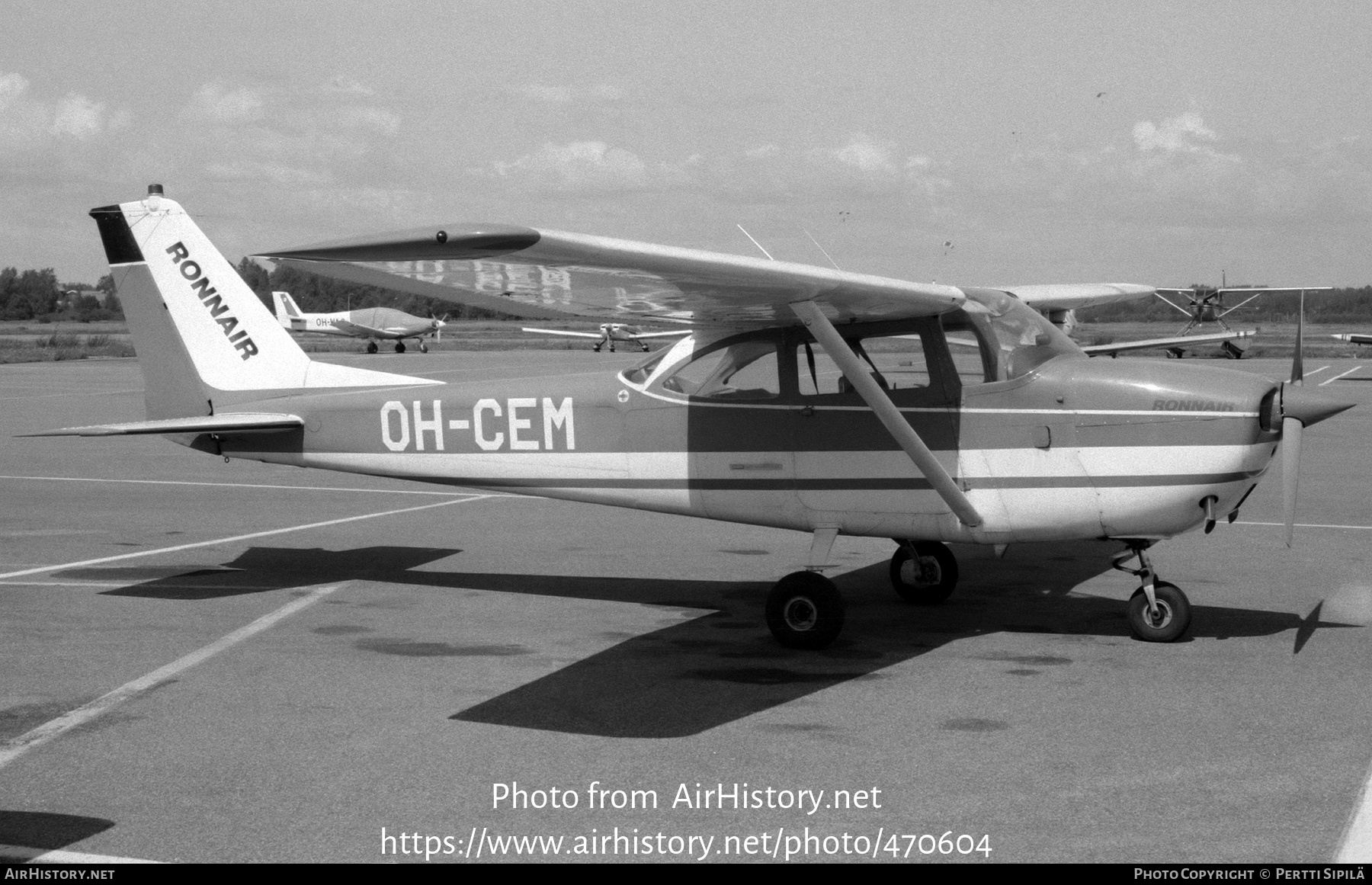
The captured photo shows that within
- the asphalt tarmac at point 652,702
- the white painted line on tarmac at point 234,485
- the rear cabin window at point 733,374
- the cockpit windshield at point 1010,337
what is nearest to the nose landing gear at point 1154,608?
the asphalt tarmac at point 652,702

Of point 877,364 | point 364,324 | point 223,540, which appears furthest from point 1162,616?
point 364,324

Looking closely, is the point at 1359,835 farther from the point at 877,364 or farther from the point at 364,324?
the point at 364,324

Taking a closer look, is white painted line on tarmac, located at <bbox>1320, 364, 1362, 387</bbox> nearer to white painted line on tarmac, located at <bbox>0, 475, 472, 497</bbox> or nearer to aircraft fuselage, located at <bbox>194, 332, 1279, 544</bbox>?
white painted line on tarmac, located at <bbox>0, 475, 472, 497</bbox>

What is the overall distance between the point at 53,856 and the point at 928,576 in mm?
5922

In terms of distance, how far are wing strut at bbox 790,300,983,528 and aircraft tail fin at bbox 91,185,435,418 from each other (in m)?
4.00

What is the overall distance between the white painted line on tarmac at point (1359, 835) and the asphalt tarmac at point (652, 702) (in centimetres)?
8

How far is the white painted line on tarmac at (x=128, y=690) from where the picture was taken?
5809 millimetres

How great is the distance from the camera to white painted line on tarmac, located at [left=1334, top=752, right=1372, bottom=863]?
439cm

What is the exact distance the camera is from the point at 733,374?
833 centimetres

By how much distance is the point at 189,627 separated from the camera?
823 centimetres

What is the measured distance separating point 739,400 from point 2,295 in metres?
149

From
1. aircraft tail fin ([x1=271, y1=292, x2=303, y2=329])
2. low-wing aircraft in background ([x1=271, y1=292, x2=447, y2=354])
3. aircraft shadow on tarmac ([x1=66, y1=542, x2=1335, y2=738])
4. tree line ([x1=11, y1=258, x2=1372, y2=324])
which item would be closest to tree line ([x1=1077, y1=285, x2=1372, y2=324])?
tree line ([x1=11, y1=258, x2=1372, y2=324])

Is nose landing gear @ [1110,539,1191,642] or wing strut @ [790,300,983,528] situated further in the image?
nose landing gear @ [1110,539,1191,642]
